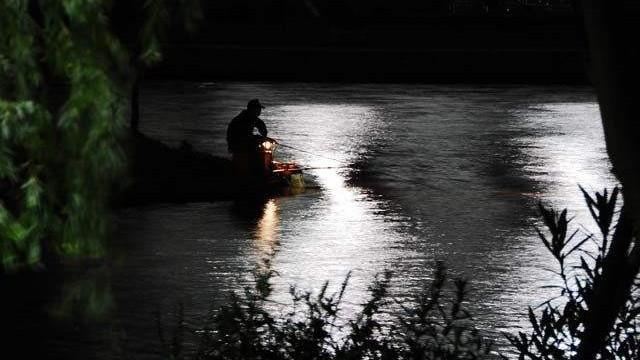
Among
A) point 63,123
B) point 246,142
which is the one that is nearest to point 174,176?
point 246,142

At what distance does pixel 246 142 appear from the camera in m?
19.6

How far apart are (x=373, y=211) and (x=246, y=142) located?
262 centimetres

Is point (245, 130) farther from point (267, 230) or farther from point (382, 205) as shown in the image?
point (267, 230)

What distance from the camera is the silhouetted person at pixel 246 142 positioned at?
19578 millimetres

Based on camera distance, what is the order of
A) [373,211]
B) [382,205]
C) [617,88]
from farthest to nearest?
[382,205]
[373,211]
[617,88]

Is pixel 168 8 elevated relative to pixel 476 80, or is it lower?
elevated

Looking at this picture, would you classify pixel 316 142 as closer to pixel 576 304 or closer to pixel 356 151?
pixel 356 151

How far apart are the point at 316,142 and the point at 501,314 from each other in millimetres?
13748

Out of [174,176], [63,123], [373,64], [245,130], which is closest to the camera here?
[63,123]

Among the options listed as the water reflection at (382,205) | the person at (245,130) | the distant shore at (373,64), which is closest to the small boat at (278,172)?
the person at (245,130)

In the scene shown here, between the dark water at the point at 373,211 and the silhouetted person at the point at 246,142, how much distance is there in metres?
0.90

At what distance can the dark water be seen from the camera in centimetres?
1288

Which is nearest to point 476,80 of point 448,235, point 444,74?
point 444,74

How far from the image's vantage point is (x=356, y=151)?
24156 millimetres
